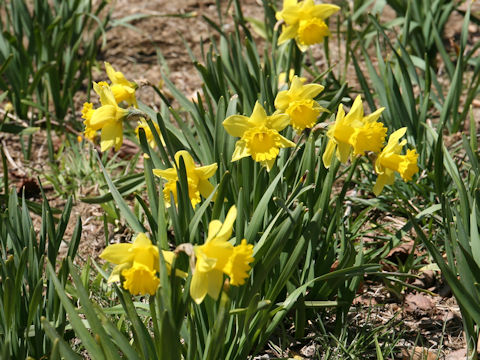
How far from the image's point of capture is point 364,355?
211 cm

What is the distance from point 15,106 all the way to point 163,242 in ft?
6.67

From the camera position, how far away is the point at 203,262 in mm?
1517

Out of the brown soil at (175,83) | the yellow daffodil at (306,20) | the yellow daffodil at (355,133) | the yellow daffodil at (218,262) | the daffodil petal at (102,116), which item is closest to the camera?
the yellow daffodil at (218,262)

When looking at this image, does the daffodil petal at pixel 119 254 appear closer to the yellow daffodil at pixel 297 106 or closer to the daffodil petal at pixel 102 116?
the daffodil petal at pixel 102 116

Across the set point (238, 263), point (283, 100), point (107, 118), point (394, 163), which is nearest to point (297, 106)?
point (283, 100)

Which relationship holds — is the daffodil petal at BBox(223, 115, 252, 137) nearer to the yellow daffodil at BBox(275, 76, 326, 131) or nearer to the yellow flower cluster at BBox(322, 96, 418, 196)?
the yellow daffodil at BBox(275, 76, 326, 131)

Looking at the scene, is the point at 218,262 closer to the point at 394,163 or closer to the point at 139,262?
the point at 139,262

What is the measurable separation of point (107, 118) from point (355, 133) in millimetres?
783

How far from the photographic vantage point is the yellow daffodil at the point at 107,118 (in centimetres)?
211

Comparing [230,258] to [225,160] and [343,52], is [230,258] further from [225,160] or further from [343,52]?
[343,52]

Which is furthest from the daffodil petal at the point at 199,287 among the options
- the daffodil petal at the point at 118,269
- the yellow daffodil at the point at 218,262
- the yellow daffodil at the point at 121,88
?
the yellow daffodil at the point at 121,88

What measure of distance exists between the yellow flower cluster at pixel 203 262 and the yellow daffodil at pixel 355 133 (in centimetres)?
57

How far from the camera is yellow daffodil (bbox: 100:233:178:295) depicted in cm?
161

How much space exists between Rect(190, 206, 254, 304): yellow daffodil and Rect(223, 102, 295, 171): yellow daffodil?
456 millimetres
